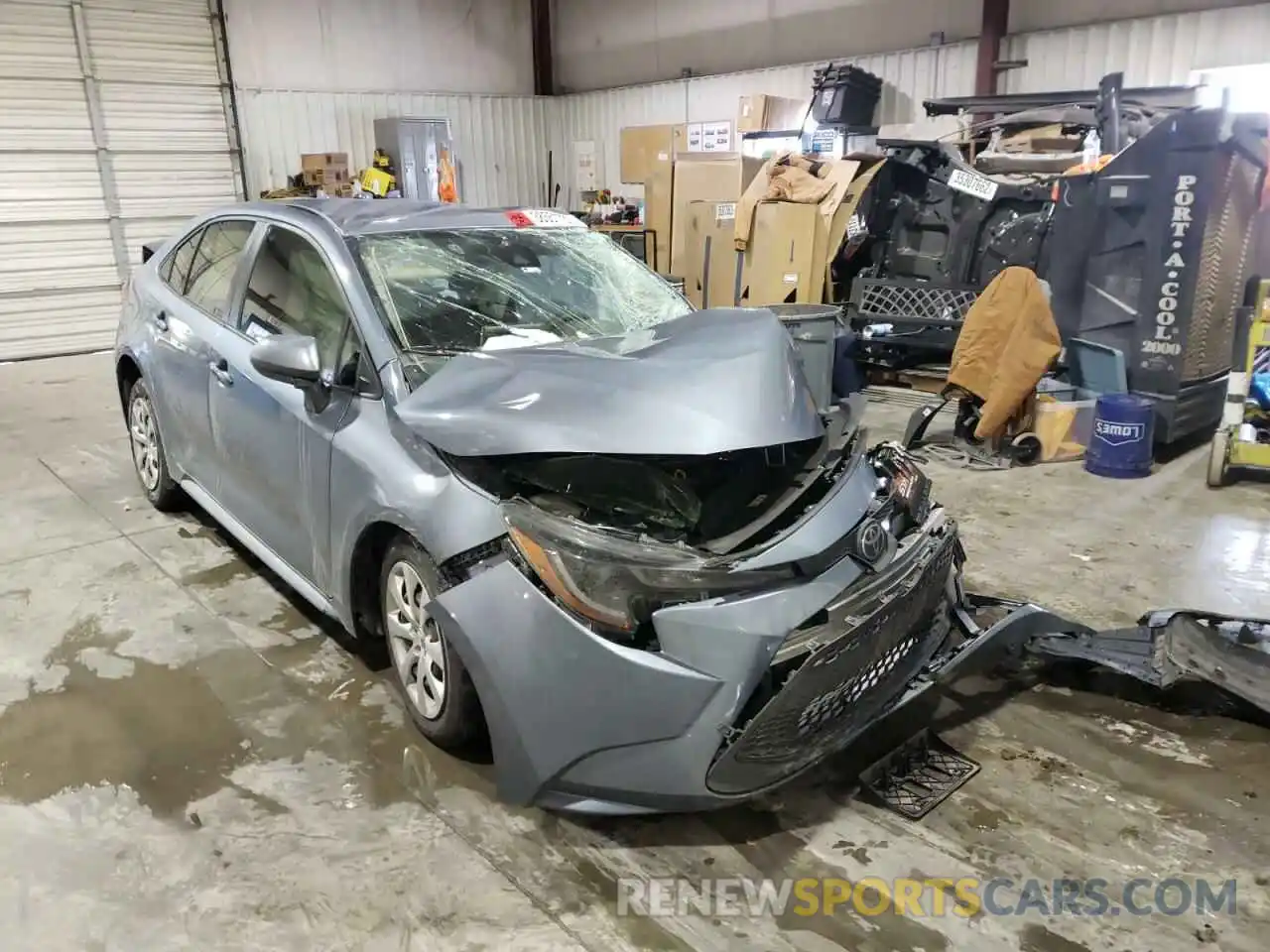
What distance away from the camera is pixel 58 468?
5371 millimetres

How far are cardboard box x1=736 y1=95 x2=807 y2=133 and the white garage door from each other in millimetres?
5892

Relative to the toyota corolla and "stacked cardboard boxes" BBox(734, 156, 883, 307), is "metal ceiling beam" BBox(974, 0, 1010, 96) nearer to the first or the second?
"stacked cardboard boxes" BBox(734, 156, 883, 307)

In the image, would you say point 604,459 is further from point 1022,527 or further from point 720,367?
point 1022,527

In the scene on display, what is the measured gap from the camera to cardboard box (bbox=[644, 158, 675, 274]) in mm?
9578

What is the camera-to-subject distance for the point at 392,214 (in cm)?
314

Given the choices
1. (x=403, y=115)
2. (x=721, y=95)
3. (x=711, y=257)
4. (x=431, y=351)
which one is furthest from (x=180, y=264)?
(x=403, y=115)

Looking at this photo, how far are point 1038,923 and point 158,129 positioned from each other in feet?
37.0

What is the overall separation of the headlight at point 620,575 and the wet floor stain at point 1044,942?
0.89 metres

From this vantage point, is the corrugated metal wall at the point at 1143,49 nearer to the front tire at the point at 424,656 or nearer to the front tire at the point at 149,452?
the front tire at the point at 149,452

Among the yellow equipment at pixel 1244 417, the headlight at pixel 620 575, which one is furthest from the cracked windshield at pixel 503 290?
the yellow equipment at pixel 1244 417

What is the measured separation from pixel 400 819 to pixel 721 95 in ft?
34.3

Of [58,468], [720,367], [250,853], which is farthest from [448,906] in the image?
[58,468]

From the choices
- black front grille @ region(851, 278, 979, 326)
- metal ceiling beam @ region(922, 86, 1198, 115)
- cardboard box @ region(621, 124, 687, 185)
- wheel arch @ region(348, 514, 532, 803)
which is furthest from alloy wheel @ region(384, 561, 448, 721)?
cardboard box @ region(621, 124, 687, 185)

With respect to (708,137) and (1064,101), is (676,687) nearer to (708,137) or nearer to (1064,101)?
(1064,101)
